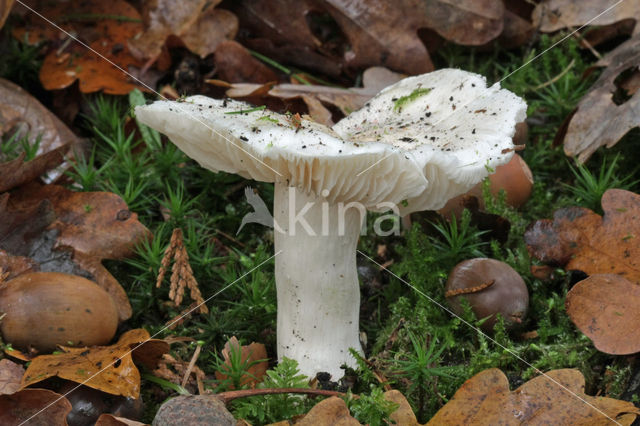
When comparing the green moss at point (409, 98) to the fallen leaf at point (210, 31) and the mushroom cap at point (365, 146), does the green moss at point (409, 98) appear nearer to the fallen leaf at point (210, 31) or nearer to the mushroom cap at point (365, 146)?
the mushroom cap at point (365, 146)

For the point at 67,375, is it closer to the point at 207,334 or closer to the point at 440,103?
the point at 207,334

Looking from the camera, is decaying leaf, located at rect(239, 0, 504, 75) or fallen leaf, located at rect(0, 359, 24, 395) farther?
decaying leaf, located at rect(239, 0, 504, 75)

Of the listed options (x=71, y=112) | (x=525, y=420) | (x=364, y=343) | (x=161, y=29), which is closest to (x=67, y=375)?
(x=364, y=343)

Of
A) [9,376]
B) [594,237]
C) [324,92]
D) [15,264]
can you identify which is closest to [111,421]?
[9,376]

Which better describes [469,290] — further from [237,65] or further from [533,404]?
[237,65]

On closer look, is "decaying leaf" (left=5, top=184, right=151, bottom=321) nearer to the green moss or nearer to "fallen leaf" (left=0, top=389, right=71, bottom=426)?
"fallen leaf" (left=0, top=389, right=71, bottom=426)

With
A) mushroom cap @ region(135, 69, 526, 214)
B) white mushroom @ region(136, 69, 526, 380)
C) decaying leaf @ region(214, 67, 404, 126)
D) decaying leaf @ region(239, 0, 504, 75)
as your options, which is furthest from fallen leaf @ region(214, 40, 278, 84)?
mushroom cap @ region(135, 69, 526, 214)
